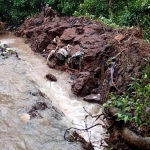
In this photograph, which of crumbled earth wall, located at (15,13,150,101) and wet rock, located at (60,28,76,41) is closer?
crumbled earth wall, located at (15,13,150,101)

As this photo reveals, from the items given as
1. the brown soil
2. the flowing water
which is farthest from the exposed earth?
the flowing water

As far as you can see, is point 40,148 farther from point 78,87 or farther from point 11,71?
point 11,71

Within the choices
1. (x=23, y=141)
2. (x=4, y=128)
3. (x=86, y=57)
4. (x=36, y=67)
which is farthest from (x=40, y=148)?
(x=36, y=67)

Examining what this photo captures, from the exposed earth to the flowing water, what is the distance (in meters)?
0.36

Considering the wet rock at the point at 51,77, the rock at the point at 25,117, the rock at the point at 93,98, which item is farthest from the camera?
the wet rock at the point at 51,77

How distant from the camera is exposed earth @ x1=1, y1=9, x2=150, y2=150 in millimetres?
6305

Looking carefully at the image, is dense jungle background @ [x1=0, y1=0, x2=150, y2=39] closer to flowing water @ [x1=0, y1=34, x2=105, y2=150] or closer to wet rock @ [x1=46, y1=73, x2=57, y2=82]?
wet rock @ [x1=46, y1=73, x2=57, y2=82]

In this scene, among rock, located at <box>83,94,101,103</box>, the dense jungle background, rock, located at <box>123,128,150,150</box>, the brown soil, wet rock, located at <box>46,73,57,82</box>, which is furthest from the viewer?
the dense jungle background

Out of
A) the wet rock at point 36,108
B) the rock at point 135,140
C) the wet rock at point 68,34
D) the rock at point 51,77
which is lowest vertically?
the wet rock at point 36,108

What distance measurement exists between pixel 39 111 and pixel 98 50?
2.96m

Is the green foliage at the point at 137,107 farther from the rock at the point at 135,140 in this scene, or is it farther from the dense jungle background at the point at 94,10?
the dense jungle background at the point at 94,10

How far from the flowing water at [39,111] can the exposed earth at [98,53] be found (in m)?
0.36

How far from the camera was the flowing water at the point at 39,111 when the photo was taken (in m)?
5.40

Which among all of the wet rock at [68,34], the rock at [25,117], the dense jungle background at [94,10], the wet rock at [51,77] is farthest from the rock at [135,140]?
the wet rock at [68,34]
